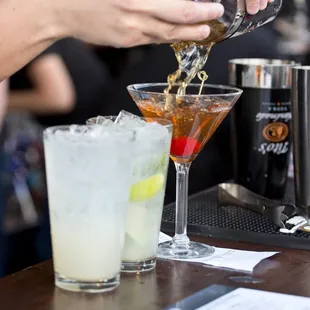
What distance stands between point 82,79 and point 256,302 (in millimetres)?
2287

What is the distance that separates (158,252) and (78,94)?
2.03 m

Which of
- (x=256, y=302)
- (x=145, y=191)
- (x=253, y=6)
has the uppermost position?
(x=253, y=6)

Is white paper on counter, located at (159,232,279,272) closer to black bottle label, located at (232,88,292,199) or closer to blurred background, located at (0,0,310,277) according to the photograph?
black bottle label, located at (232,88,292,199)

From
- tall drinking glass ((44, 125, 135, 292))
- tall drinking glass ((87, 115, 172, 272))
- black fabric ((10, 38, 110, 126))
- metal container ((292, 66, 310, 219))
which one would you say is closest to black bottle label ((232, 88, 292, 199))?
metal container ((292, 66, 310, 219))

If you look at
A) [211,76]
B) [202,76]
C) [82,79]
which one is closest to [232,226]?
[202,76]

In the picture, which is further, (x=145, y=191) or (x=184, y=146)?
(x=184, y=146)

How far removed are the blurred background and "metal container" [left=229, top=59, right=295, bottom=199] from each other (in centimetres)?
50

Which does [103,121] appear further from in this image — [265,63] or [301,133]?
[265,63]

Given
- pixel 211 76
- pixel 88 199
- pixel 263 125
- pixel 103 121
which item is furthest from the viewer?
pixel 211 76

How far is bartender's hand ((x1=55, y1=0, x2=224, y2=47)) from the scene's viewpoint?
104 centimetres

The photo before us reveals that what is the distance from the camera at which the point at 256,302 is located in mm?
934

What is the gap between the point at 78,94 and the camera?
3098mm

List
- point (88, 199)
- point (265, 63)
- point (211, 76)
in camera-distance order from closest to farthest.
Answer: point (88, 199), point (265, 63), point (211, 76)

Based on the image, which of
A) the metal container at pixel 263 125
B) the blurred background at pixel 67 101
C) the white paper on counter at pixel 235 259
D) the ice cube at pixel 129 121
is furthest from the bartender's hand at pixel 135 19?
the blurred background at pixel 67 101
